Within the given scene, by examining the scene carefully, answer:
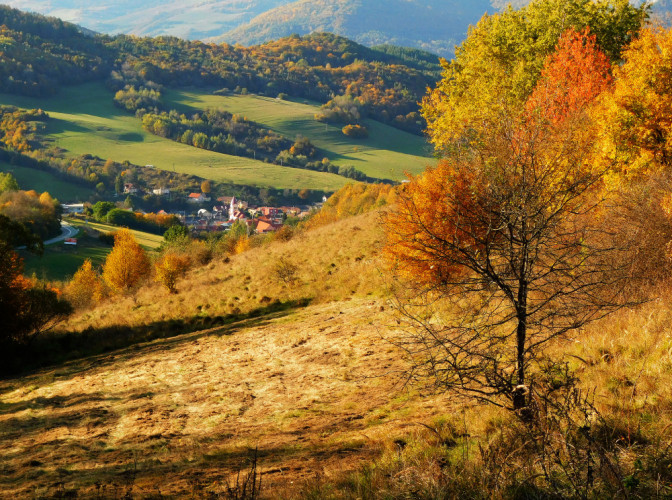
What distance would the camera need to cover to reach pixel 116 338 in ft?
94.9

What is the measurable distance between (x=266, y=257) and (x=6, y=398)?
1945cm

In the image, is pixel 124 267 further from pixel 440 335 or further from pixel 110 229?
pixel 110 229

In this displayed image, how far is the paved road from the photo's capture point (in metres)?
102

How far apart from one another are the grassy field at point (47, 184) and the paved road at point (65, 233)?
46138 millimetres

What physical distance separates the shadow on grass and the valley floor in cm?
294

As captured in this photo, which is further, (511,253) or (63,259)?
(63,259)

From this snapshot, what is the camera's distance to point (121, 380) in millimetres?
18875

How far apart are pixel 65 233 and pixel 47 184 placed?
Answer: 68.7 m

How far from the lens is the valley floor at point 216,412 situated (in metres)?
8.86

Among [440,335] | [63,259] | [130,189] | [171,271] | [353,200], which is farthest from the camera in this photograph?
[130,189]

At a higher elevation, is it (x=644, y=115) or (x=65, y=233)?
(x=644, y=115)

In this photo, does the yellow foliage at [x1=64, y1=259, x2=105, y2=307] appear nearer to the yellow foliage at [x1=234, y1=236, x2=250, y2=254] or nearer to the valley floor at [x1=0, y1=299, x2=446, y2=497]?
the yellow foliage at [x1=234, y1=236, x2=250, y2=254]

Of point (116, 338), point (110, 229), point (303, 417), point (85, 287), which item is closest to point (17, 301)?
point (116, 338)

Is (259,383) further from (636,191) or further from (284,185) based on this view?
(284,185)
